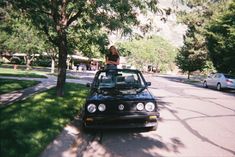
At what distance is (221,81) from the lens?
25188mm

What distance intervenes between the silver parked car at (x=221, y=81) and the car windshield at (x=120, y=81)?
16.9 metres

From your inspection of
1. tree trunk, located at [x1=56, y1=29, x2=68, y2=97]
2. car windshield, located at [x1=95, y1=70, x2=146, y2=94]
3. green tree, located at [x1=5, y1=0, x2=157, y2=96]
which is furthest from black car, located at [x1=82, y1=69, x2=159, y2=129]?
tree trunk, located at [x1=56, y1=29, x2=68, y2=97]

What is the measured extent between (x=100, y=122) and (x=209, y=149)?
7.71ft

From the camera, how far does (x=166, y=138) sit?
23.6ft

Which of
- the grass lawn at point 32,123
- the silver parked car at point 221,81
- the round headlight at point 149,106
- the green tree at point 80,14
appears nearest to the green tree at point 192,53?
the silver parked car at point 221,81

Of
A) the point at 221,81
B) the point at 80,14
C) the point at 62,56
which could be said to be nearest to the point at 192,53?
the point at 221,81

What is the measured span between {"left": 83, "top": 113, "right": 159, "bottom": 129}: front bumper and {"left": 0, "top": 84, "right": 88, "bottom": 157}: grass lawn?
834 millimetres

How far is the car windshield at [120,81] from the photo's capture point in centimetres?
855

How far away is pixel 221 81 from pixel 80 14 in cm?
1607

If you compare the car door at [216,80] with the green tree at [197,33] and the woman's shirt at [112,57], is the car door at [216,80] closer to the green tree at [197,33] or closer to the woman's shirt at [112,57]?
the woman's shirt at [112,57]

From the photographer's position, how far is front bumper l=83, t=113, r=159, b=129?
23.4 feet

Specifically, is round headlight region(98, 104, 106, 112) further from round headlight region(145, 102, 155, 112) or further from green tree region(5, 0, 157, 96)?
green tree region(5, 0, 157, 96)

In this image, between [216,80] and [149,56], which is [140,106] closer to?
[216,80]

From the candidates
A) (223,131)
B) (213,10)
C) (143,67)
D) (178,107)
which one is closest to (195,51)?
(213,10)
